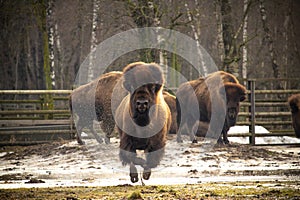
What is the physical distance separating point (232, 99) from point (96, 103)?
315 cm

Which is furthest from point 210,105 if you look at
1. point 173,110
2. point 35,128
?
point 35,128

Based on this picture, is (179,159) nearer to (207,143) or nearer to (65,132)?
(207,143)

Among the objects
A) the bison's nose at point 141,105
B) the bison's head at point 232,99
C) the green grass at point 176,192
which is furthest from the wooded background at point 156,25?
the green grass at point 176,192

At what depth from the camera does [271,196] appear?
22.8 feet

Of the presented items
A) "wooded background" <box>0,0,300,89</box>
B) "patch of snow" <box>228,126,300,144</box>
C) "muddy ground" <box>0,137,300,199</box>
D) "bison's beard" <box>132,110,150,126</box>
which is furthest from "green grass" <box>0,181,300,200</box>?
"wooded background" <box>0,0,300,89</box>

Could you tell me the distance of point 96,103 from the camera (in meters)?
13.9

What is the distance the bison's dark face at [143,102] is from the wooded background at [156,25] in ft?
30.0

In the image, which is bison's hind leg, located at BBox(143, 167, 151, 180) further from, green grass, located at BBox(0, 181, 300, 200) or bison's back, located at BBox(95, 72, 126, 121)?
bison's back, located at BBox(95, 72, 126, 121)

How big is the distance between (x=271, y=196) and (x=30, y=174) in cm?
448

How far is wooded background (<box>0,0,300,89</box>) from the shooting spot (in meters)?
18.9

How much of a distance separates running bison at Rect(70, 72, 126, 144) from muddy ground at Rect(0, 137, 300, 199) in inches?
20.0

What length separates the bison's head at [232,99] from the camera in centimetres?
1348

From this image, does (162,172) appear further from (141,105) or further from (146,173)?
(141,105)

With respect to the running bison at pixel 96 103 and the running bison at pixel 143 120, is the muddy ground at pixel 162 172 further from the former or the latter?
the running bison at pixel 96 103
